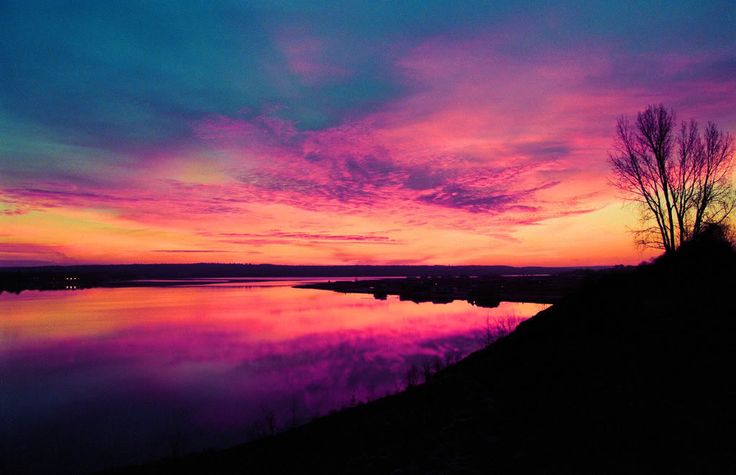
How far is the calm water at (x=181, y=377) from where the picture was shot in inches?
732

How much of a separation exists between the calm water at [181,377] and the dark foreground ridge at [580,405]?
19.9 ft

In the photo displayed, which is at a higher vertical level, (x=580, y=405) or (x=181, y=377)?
(x=580, y=405)

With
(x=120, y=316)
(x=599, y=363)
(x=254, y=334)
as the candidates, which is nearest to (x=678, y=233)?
(x=599, y=363)

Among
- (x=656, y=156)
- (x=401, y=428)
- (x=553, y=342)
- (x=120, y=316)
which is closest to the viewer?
(x=401, y=428)

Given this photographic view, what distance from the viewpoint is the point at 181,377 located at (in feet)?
99.6

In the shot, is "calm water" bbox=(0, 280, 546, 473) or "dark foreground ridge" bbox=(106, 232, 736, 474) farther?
"calm water" bbox=(0, 280, 546, 473)

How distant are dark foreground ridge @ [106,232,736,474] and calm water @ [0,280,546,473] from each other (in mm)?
6078

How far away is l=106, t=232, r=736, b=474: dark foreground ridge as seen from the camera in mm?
7848

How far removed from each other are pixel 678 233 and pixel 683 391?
25.1 m

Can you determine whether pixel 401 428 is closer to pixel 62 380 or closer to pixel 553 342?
pixel 553 342

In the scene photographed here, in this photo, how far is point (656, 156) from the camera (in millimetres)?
28547

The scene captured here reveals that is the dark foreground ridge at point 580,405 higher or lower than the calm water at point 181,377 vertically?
higher

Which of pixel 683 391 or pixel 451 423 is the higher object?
pixel 683 391

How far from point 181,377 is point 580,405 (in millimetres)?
28738
